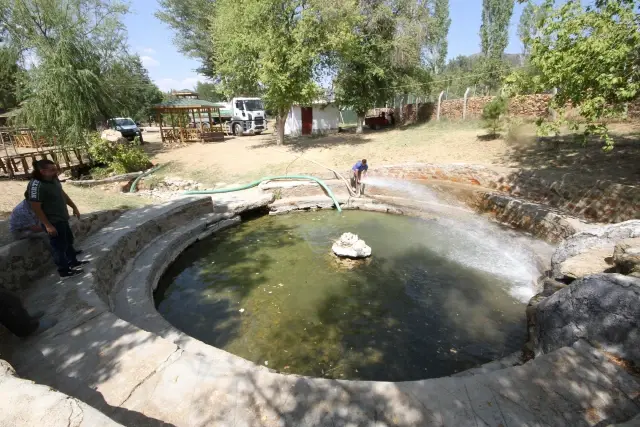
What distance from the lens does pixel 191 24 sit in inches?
1040

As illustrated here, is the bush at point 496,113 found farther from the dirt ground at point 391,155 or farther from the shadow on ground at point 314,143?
the shadow on ground at point 314,143

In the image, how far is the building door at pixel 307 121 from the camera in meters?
22.0

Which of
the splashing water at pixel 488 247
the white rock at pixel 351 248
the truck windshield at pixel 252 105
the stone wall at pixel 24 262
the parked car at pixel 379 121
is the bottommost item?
the splashing water at pixel 488 247

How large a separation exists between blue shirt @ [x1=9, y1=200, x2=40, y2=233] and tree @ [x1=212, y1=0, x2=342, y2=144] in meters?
11.0

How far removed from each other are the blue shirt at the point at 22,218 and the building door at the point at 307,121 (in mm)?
18760

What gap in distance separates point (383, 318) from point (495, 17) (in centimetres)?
3763

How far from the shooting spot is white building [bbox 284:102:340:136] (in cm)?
2188

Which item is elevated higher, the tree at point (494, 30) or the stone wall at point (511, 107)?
the tree at point (494, 30)

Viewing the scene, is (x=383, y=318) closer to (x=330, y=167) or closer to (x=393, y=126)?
(x=330, y=167)

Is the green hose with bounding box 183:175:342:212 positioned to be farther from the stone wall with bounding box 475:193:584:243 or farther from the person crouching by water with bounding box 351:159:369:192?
the stone wall with bounding box 475:193:584:243

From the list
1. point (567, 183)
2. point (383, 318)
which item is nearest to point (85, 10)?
point (383, 318)

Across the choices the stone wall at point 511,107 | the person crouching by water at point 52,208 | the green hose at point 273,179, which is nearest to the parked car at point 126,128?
the green hose at point 273,179

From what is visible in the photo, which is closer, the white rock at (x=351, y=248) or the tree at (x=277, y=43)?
the white rock at (x=351, y=248)

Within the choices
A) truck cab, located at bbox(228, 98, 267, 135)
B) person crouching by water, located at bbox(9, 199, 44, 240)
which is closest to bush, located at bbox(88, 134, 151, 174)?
person crouching by water, located at bbox(9, 199, 44, 240)
